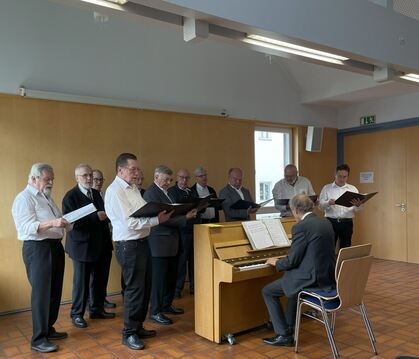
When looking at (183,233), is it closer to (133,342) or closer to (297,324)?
(133,342)

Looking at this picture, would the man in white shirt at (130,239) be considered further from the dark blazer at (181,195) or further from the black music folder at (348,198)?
the black music folder at (348,198)

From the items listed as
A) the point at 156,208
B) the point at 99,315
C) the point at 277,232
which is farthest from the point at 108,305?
the point at 277,232

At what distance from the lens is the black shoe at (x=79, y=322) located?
12.9ft

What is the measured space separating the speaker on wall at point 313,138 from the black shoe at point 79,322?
4.87 metres

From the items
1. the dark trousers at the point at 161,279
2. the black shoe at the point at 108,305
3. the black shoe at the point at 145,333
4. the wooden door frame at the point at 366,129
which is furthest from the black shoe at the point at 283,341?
the wooden door frame at the point at 366,129

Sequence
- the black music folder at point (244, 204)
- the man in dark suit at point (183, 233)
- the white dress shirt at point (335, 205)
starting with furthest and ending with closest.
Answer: the white dress shirt at point (335, 205) → the man in dark suit at point (183, 233) → the black music folder at point (244, 204)

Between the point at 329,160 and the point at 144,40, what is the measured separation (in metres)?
4.15

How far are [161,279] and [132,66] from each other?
284 cm

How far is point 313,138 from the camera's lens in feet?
23.9

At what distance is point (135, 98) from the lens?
17.5 ft

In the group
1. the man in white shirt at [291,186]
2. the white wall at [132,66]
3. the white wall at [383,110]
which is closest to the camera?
the white wall at [132,66]

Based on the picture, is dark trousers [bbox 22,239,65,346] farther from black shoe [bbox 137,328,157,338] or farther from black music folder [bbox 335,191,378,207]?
black music folder [bbox 335,191,378,207]

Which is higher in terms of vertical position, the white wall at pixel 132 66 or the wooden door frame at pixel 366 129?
the white wall at pixel 132 66

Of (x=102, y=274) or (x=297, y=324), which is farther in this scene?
(x=102, y=274)
